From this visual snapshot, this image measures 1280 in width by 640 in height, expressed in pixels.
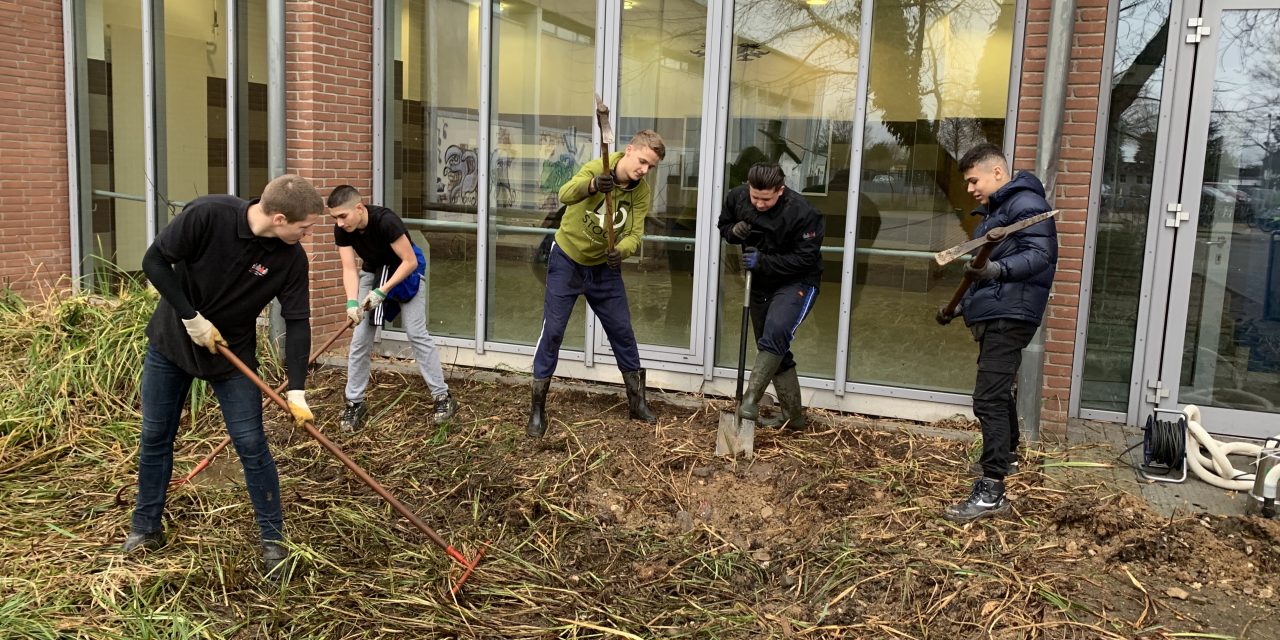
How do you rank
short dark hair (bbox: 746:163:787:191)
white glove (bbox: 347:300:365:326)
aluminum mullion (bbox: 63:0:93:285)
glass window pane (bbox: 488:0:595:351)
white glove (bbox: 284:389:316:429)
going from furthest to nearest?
aluminum mullion (bbox: 63:0:93:285) → glass window pane (bbox: 488:0:595:351) → white glove (bbox: 347:300:365:326) → short dark hair (bbox: 746:163:787:191) → white glove (bbox: 284:389:316:429)

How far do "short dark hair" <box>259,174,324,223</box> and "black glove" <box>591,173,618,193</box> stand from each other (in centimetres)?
175

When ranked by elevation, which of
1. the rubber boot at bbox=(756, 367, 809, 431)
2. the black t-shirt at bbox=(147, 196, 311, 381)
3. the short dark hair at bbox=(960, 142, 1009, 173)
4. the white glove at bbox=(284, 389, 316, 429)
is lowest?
the rubber boot at bbox=(756, 367, 809, 431)

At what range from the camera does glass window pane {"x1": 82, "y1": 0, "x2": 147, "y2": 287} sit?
8.80 m

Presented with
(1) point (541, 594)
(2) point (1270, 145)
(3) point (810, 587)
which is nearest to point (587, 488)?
(1) point (541, 594)

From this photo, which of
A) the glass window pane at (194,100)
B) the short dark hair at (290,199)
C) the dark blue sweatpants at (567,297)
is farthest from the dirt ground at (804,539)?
the glass window pane at (194,100)

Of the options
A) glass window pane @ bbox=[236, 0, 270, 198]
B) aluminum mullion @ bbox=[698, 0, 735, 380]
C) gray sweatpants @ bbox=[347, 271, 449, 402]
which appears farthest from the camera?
glass window pane @ bbox=[236, 0, 270, 198]

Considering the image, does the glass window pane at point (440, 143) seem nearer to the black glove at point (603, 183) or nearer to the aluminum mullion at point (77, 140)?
the black glove at point (603, 183)

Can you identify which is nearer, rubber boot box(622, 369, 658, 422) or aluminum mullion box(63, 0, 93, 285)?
rubber boot box(622, 369, 658, 422)

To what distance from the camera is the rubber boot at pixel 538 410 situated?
5668 millimetres

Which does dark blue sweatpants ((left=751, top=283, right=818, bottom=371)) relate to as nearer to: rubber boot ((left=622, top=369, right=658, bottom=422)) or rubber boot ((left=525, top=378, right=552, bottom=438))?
rubber boot ((left=622, top=369, right=658, bottom=422))

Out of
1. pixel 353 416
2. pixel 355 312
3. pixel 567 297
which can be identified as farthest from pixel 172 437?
pixel 567 297

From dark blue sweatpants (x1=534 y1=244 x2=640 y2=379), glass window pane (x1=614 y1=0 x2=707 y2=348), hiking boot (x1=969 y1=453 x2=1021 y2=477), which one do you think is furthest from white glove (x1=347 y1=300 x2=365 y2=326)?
hiking boot (x1=969 y1=453 x2=1021 y2=477)

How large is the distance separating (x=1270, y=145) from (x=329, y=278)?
6665 mm

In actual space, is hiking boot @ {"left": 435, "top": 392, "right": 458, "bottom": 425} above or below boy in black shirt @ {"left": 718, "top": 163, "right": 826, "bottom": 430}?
below
